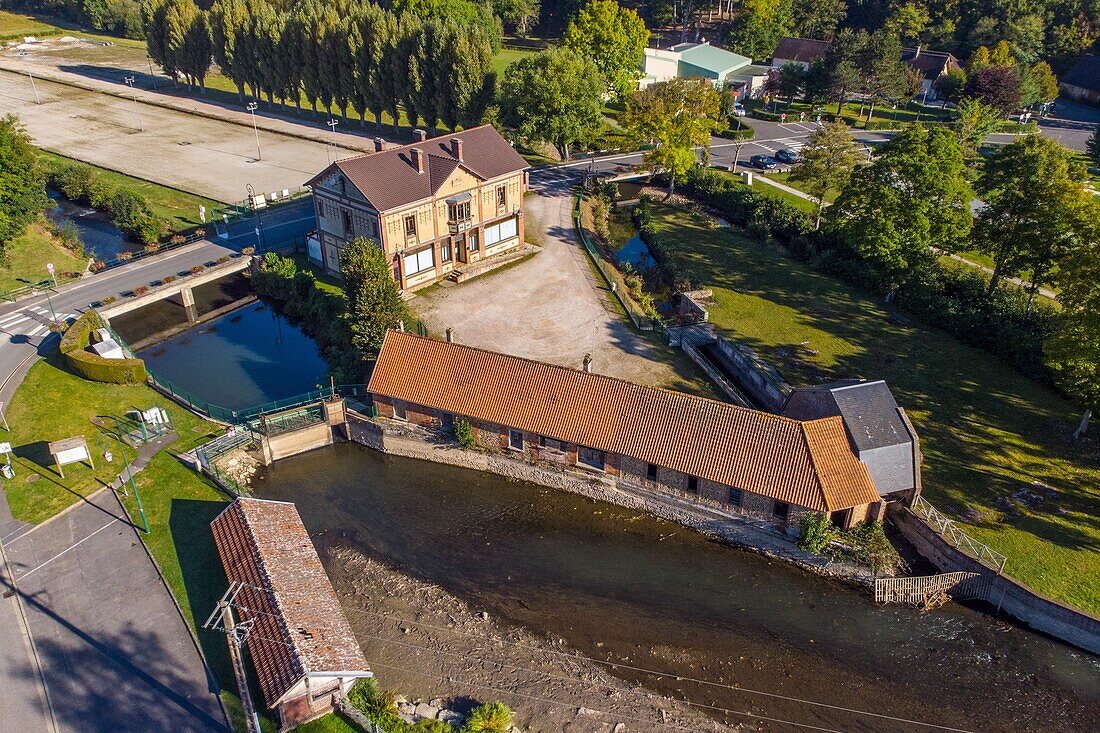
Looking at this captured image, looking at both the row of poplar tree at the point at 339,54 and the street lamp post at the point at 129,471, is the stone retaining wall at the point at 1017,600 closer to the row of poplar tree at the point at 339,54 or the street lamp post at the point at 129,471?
the street lamp post at the point at 129,471

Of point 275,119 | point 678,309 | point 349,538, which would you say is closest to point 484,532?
point 349,538

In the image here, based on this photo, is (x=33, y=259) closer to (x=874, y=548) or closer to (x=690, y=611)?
(x=690, y=611)

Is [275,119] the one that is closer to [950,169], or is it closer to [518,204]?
[518,204]

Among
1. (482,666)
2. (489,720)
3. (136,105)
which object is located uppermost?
(136,105)

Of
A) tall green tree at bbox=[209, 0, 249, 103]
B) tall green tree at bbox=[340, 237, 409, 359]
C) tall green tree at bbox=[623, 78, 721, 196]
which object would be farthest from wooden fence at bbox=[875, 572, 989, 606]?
tall green tree at bbox=[209, 0, 249, 103]

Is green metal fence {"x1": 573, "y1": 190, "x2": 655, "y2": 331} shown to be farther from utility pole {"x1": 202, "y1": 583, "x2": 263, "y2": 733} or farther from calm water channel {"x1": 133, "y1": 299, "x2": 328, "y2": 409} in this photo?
utility pole {"x1": 202, "y1": 583, "x2": 263, "y2": 733}

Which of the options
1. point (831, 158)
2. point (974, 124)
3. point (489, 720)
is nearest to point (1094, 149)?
point (974, 124)
